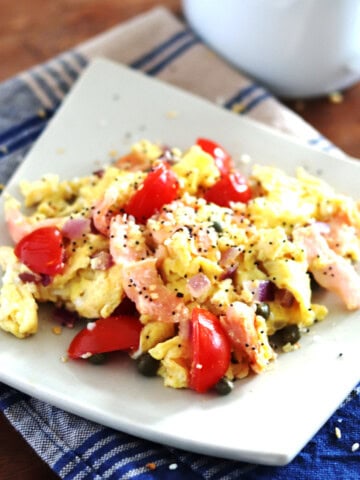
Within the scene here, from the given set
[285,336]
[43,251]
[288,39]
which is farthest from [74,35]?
[285,336]

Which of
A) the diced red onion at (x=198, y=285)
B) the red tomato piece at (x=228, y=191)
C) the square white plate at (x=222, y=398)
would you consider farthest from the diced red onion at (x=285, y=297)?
the red tomato piece at (x=228, y=191)

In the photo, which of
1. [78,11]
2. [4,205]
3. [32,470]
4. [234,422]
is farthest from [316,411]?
[78,11]

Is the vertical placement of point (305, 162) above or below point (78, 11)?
below

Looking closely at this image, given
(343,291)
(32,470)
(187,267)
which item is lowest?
(343,291)

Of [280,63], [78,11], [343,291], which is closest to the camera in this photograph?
[343,291]

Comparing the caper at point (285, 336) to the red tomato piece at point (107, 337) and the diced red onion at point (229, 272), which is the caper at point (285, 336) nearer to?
the diced red onion at point (229, 272)

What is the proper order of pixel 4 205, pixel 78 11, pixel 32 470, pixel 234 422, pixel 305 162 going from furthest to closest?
pixel 78 11, pixel 305 162, pixel 4 205, pixel 32 470, pixel 234 422

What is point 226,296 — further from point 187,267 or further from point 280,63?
point 280,63
